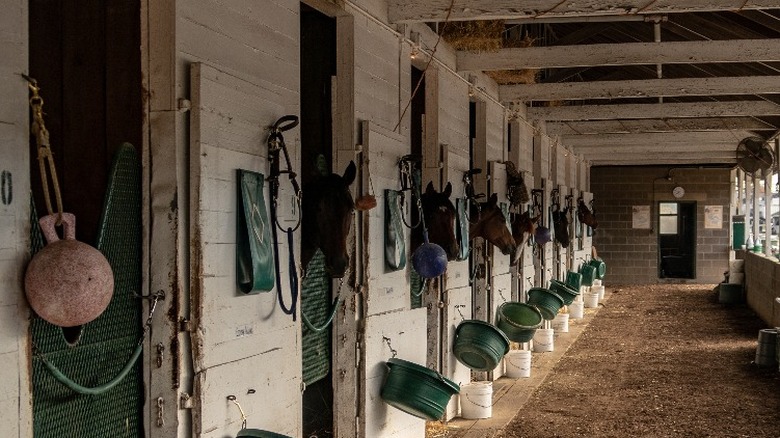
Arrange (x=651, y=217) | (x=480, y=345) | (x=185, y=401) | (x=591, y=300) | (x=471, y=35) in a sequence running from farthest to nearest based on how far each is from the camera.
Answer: (x=651, y=217)
(x=591, y=300)
(x=471, y=35)
(x=480, y=345)
(x=185, y=401)

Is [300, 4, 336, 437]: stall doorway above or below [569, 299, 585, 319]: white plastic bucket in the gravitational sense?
above

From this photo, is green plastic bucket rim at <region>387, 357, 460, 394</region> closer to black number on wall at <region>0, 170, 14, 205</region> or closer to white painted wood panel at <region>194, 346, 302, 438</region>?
white painted wood panel at <region>194, 346, 302, 438</region>

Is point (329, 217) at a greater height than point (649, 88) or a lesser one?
lesser

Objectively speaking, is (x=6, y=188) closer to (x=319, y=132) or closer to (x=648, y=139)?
(x=319, y=132)

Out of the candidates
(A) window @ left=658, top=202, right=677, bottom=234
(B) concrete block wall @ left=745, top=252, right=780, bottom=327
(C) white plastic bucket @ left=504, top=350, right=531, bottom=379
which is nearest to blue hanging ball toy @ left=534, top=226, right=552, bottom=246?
(C) white plastic bucket @ left=504, top=350, right=531, bottom=379

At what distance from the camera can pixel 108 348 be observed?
2.84 m

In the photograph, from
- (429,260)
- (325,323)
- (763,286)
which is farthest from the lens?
(763,286)

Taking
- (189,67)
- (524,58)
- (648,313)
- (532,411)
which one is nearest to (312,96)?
(189,67)

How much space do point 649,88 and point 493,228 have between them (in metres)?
2.35

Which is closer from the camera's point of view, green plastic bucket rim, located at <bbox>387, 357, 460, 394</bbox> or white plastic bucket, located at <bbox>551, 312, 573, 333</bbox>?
green plastic bucket rim, located at <bbox>387, 357, 460, 394</bbox>

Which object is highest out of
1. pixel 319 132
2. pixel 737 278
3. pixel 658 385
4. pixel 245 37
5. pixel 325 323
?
pixel 245 37

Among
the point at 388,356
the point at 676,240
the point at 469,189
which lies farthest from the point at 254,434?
the point at 676,240

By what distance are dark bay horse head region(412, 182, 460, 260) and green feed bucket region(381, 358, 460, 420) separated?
1227 millimetres

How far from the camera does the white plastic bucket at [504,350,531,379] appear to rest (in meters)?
8.69
